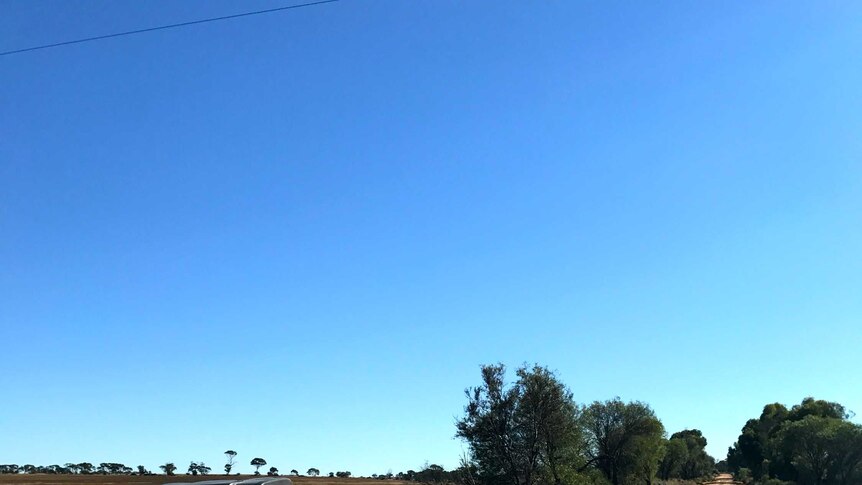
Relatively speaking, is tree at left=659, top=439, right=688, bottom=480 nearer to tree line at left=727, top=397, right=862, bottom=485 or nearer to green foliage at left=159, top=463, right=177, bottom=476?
tree line at left=727, top=397, right=862, bottom=485

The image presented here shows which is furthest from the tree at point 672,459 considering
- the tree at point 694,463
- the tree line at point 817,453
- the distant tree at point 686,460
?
the tree line at point 817,453

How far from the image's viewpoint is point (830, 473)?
67.5 meters

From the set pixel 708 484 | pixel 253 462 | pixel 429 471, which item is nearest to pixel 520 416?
pixel 429 471

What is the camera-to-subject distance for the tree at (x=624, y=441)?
66.3 m

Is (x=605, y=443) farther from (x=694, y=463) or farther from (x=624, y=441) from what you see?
(x=694, y=463)

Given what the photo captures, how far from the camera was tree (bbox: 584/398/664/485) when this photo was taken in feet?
218

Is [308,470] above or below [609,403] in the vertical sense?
below

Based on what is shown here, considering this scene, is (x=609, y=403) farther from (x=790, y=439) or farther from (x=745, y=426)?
(x=745, y=426)

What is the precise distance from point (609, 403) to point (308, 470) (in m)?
142

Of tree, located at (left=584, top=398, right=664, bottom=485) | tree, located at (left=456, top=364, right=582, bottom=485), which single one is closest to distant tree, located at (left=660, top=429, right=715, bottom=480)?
tree, located at (left=584, top=398, right=664, bottom=485)

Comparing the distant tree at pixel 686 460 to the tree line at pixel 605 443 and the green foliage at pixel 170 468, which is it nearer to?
the tree line at pixel 605 443

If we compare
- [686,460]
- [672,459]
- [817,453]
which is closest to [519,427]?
[817,453]

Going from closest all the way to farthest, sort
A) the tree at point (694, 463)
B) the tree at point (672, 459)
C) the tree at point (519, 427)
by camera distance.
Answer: the tree at point (519, 427) → the tree at point (672, 459) → the tree at point (694, 463)

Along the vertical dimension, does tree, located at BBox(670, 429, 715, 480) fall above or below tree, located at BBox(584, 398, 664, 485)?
below
